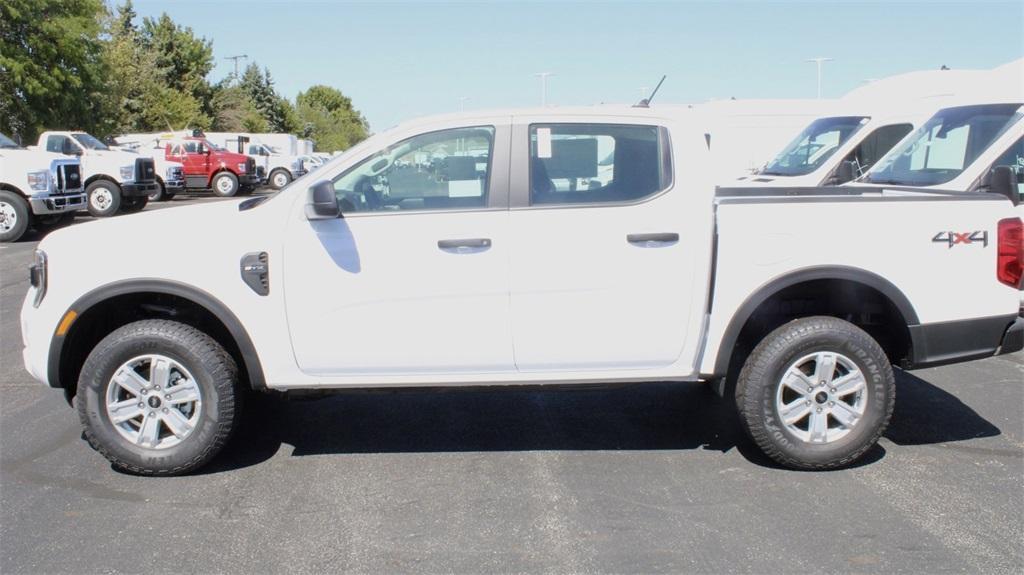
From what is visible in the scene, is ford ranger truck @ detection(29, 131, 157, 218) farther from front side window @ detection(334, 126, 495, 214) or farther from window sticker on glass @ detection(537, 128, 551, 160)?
window sticker on glass @ detection(537, 128, 551, 160)

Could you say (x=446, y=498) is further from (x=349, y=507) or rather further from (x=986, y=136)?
(x=986, y=136)

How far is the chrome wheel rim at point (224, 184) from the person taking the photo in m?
31.7

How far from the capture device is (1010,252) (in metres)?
5.10

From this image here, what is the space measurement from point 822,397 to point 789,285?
622mm

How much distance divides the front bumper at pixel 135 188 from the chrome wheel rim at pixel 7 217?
5.53 m

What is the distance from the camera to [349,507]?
4613mm

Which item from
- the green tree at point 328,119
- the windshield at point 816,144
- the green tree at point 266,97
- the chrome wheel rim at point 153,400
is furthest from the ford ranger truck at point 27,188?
the green tree at point 328,119

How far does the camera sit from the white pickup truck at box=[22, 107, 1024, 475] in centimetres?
489

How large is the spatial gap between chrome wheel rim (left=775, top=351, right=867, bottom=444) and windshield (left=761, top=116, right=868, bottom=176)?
8.62 meters

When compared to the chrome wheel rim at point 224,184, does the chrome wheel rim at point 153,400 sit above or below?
below

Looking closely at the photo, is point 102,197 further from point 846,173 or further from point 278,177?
point 846,173

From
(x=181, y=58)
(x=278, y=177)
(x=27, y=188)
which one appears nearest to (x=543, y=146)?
(x=27, y=188)

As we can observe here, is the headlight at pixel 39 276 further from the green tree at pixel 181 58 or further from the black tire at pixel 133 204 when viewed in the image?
the green tree at pixel 181 58

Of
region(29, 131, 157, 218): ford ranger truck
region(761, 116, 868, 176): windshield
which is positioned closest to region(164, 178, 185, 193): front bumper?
region(29, 131, 157, 218): ford ranger truck
